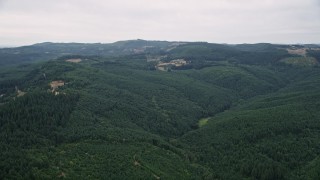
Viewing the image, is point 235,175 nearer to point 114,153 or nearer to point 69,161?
point 114,153

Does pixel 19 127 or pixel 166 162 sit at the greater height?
pixel 19 127

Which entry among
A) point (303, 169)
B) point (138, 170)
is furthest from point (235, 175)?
point (138, 170)

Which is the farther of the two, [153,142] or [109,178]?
[153,142]

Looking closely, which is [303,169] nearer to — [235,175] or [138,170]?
[235,175]

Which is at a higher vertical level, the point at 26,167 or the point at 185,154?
the point at 26,167

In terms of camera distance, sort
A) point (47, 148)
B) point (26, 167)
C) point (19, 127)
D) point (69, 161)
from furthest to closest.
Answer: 1. point (19, 127)
2. point (47, 148)
3. point (69, 161)
4. point (26, 167)

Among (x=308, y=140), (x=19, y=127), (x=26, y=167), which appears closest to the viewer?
(x=26, y=167)

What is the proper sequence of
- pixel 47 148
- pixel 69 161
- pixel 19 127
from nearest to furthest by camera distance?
pixel 69 161, pixel 47 148, pixel 19 127

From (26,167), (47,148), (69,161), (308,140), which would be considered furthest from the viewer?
(308,140)

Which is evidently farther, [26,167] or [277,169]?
[277,169]

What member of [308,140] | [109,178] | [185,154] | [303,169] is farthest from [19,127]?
[308,140]
